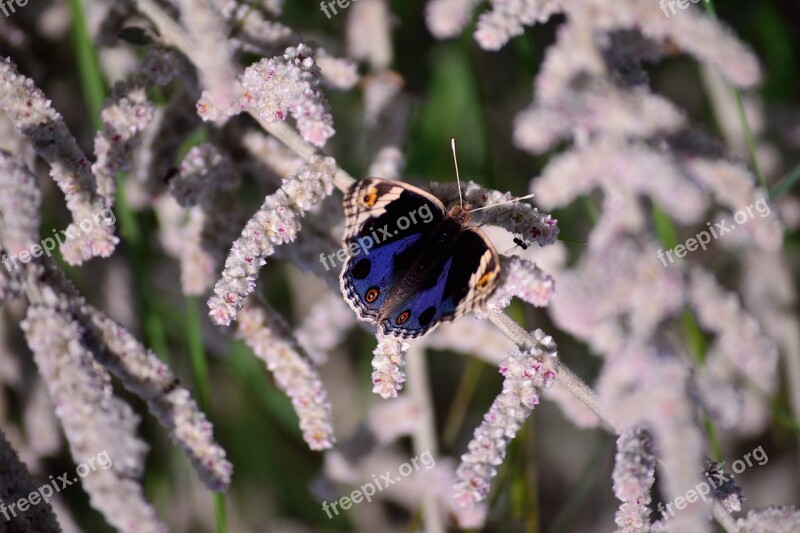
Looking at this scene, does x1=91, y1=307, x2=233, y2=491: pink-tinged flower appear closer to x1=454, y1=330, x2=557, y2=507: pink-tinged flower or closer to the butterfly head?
x1=454, y1=330, x2=557, y2=507: pink-tinged flower

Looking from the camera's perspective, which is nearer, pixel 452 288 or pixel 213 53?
pixel 213 53

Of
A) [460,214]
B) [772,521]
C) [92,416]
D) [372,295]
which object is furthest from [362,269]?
[772,521]

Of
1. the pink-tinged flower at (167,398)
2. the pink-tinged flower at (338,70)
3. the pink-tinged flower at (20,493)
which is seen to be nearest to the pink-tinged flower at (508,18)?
the pink-tinged flower at (338,70)

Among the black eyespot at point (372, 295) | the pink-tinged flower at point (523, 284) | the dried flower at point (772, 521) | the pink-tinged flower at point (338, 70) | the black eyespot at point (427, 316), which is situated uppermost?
the pink-tinged flower at point (338, 70)

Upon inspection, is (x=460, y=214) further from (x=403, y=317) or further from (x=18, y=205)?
(x=18, y=205)

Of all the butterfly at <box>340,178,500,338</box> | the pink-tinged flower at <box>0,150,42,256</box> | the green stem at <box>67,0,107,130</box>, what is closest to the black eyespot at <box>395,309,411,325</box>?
the butterfly at <box>340,178,500,338</box>

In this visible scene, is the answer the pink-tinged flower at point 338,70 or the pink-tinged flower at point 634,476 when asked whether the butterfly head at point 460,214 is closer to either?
the pink-tinged flower at point 338,70

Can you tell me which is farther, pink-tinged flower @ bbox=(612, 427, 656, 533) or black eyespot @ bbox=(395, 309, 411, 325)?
black eyespot @ bbox=(395, 309, 411, 325)
